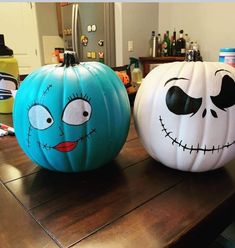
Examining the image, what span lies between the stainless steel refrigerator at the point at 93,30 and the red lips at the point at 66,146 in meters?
2.05

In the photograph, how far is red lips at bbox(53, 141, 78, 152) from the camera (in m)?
0.44

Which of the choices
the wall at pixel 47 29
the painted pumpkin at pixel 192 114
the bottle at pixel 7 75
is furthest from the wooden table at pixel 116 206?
the wall at pixel 47 29

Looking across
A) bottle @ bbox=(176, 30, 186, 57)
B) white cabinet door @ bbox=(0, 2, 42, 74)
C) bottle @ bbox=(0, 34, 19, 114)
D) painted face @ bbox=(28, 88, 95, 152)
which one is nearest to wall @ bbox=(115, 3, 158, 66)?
bottle @ bbox=(176, 30, 186, 57)

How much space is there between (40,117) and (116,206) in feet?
0.68

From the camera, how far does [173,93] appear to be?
1.44ft

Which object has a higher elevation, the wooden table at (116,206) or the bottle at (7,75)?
the bottle at (7,75)

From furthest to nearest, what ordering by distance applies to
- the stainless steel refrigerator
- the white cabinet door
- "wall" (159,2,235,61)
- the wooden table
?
the white cabinet door
the stainless steel refrigerator
"wall" (159,2,235,61)
the wooden table

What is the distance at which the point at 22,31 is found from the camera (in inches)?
116

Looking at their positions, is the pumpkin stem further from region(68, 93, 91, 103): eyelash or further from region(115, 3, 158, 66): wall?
region(115, 3, 158, 66): wall

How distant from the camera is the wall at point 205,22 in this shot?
2.25 m

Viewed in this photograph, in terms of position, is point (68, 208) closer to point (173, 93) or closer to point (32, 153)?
point (32, 153)

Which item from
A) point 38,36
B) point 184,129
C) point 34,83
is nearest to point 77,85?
point 34,83

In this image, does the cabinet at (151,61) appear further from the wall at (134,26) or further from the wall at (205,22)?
the wall at (205,22)

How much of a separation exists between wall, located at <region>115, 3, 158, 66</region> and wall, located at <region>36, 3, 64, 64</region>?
1.32 metres
